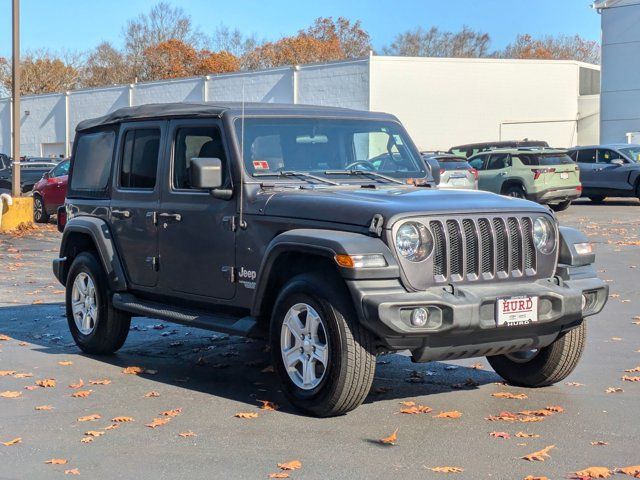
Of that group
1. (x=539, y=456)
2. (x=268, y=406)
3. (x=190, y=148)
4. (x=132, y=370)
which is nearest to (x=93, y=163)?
(x=190, y=148)

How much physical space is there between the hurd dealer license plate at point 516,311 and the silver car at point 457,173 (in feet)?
60.9

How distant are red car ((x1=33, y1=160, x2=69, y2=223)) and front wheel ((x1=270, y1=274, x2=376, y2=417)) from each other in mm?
18763

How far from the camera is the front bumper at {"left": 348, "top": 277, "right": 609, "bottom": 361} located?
596cm

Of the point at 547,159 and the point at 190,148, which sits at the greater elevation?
the point at 547,159

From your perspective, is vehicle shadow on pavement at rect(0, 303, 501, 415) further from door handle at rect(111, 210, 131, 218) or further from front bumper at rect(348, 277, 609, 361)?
door handle at rect(111, 210, 131, 218)

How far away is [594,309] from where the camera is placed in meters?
6.75

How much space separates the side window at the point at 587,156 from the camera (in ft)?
97.0

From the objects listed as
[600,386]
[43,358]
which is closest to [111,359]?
[43,358]

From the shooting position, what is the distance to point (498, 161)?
27781 mm

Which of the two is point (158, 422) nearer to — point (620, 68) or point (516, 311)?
point (516, 311)

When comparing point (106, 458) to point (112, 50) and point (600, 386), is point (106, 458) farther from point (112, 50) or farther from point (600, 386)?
point (112, 50)

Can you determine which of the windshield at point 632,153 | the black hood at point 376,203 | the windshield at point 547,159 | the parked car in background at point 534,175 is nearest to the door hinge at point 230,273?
the black hood at point 376,203

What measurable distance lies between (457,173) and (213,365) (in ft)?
59.2

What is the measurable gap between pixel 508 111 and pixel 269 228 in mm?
42724
